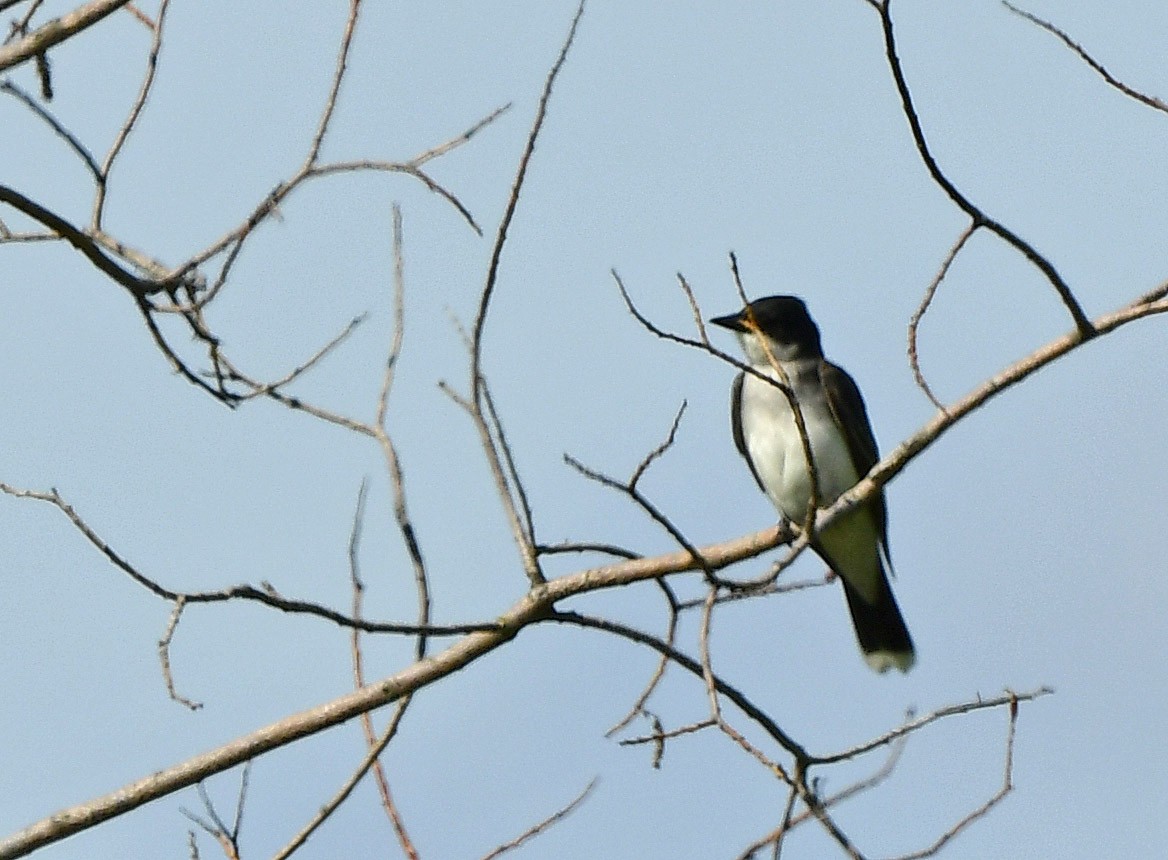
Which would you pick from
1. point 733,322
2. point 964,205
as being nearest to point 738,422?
point 733,322

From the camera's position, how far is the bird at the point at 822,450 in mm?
8000

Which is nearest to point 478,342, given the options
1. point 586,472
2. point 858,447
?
point 586,472

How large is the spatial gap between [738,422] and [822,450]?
25.0 inches

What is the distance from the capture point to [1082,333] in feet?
14.6

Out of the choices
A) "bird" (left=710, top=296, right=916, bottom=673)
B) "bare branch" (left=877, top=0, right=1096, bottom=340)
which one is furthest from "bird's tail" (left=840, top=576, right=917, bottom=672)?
"bare branch" (left=877, top=0, right=1096, bottom=340)

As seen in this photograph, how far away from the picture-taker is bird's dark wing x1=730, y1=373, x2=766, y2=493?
8352mm

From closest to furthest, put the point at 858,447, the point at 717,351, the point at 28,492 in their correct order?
the point at 717,351
the point at 28,492
the point at 858,447

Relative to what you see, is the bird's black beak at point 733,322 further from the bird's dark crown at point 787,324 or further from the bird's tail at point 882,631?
the bird's tail at point 882,631

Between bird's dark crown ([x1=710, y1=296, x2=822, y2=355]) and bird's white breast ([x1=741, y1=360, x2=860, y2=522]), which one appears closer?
bird's white breast ([x1=741, y1=360, x2=860, y2=522])

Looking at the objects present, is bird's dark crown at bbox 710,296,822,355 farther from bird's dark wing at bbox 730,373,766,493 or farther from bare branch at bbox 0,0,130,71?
bare branch at bbox 0,0,130,71

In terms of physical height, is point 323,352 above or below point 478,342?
above

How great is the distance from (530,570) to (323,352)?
1170 millimetres

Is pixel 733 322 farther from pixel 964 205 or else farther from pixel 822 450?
pixel 964 205

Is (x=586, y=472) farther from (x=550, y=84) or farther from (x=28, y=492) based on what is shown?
(x=28, y=492)
